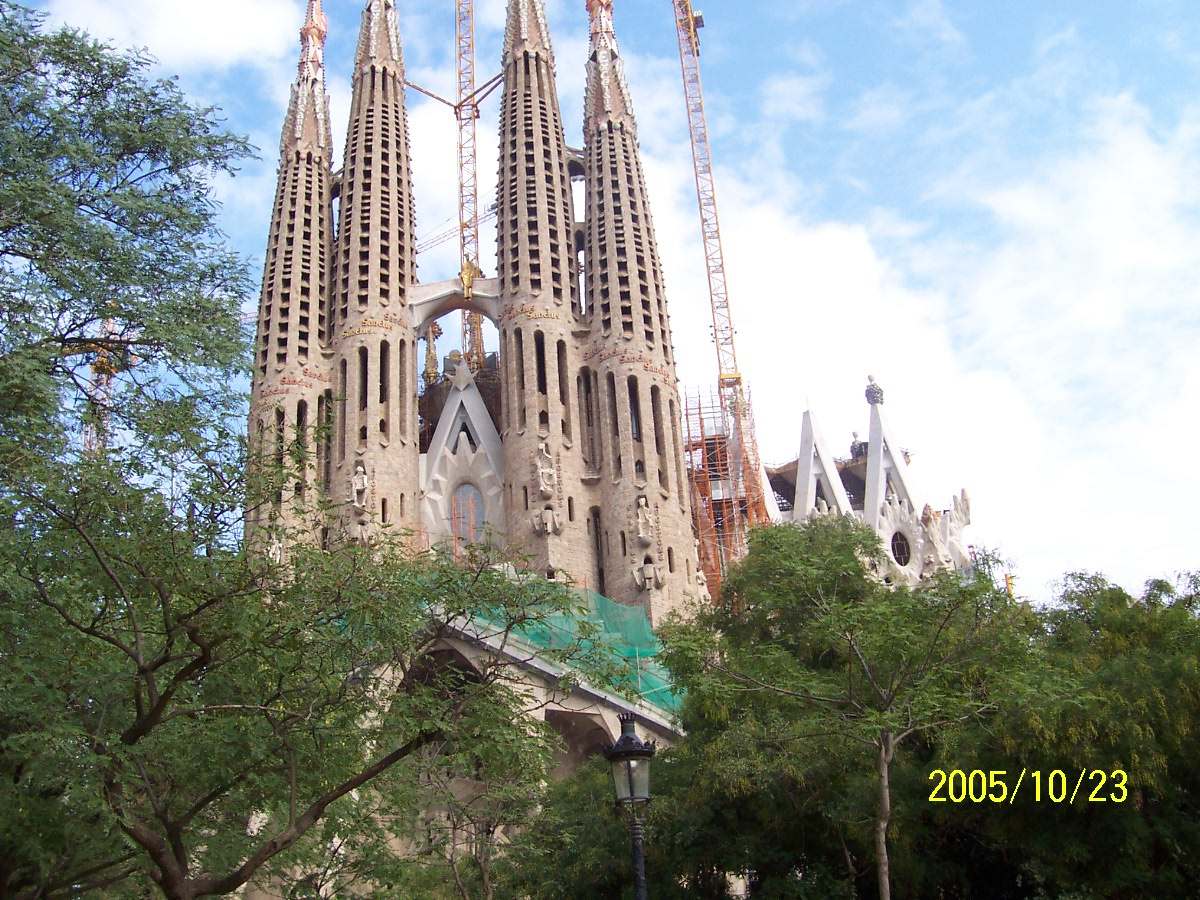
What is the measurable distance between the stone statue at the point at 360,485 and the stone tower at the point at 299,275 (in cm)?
133

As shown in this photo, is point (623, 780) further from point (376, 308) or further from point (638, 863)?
point (376, 308)

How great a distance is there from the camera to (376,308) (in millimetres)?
40500

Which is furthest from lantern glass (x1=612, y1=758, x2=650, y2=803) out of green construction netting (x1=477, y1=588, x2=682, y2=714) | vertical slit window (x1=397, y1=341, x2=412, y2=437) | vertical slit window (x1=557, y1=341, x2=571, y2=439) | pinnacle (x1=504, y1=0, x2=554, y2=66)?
pinnacle (x1=504, y1=0, x2=554, y2=66)

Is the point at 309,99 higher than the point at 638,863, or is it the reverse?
the point at 309,99

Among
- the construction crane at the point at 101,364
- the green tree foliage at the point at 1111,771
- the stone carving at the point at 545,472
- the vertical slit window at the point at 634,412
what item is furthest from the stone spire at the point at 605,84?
the construction crane at the point at 101,364

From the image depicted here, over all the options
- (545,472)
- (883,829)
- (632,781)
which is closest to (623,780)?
(632,781)

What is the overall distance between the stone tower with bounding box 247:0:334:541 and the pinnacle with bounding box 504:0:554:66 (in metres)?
6.88

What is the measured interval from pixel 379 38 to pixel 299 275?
10499 mm

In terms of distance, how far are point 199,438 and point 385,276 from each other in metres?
32.7

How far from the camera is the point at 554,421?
3875cm

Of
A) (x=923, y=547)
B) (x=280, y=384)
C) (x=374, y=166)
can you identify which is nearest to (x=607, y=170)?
(x=374, y=166)

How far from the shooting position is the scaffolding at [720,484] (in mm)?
49688

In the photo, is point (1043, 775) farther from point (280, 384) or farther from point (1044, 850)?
point (280, 384)
